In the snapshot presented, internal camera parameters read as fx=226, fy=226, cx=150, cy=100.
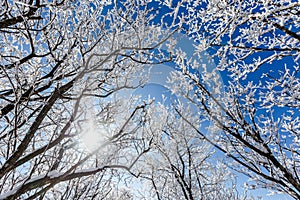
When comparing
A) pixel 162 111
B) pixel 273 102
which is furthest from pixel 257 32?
pixel 162 111

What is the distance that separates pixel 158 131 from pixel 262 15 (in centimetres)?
630

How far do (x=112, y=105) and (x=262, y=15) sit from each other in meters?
3.40

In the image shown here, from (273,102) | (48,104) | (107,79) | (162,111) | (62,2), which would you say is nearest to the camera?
(48,104)

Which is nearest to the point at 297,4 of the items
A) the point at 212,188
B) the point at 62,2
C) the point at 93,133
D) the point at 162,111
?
the point at 62,2

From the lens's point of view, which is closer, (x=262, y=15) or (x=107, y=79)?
(x=262, y=15)

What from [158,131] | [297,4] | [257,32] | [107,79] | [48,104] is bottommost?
[48,104]

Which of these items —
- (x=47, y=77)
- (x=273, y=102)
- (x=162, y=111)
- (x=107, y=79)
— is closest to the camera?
(x=273, y=102)

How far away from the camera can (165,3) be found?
149 inches

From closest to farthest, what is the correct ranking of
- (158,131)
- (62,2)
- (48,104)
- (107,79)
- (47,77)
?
(48,104)
(62,2)
(47,77)
(107,79)
(158,131)

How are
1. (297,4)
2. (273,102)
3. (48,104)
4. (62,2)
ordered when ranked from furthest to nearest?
1. (273,102)
2. (62,2)
3. (48,104)
4. (297,4)

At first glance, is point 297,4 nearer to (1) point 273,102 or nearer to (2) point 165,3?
(1) point 273,102

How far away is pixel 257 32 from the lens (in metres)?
2.93

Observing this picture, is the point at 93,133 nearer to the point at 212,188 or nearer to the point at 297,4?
the point at 297,4

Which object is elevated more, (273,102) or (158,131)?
(158,131)
